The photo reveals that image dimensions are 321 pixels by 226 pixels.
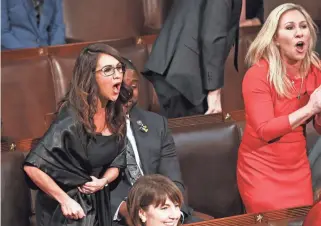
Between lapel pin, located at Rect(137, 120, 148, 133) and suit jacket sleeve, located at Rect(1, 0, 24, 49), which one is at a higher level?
suit jacket sleeve, located at Rect(1, 0, 24, 49)

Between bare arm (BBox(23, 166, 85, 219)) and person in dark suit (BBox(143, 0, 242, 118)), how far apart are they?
1.51 ft

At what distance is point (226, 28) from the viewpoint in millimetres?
1881

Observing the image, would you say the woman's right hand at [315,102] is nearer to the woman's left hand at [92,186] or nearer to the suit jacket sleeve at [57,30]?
the woman's left hand at [92,186]

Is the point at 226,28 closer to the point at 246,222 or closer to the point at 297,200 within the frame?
the point at 297,200

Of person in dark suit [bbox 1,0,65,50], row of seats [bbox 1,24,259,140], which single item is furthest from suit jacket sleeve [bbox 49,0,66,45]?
row of seats [bbox 1,24,259,140]

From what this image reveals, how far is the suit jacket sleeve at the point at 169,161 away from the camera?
164 centimetres

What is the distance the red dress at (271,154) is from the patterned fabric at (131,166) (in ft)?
0.77

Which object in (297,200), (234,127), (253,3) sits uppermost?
(253,3)

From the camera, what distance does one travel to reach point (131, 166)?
1645mm

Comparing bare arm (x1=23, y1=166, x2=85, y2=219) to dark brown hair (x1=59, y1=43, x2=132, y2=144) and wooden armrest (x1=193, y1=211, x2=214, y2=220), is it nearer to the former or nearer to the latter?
dark brown hair (x1=59, y1=43, x2=132, y2=144)

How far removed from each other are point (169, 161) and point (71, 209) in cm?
26

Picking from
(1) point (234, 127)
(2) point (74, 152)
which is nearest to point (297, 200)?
(1) point (234, 127)

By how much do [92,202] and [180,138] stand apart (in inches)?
12.4

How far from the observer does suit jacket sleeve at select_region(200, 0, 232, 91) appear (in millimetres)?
1862
